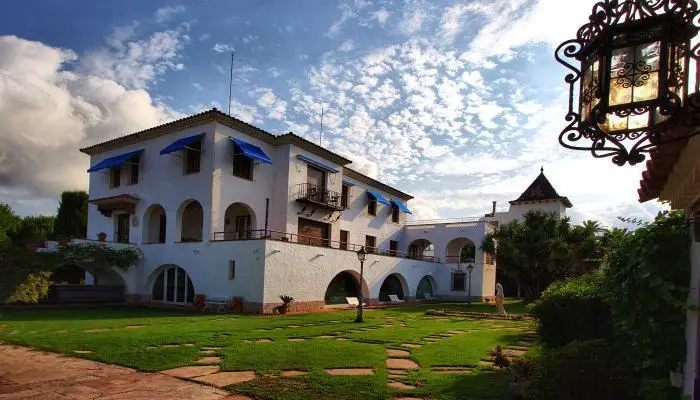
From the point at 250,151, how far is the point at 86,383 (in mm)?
17443

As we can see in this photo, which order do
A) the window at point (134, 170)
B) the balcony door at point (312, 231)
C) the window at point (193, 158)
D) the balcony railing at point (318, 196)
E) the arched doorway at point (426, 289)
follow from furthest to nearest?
1. the arched doorway at point (426, 289)
2. the balcony door at point (312, 231)
3. the balcony railing at point (318, 196)
4. the window at point (134, 170)
5. the window at point (193, 158)

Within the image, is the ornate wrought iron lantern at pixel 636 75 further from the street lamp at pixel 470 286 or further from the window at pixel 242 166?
the street lamp at pixel 470 286

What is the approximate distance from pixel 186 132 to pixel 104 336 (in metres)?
14.4

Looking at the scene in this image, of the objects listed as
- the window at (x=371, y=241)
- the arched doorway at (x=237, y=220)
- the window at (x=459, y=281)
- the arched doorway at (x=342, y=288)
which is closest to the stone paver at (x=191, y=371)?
the arched doorway at (x=342, y=288)

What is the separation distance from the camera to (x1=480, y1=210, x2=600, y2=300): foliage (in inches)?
1114

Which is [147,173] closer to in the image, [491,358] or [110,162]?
[110,162]

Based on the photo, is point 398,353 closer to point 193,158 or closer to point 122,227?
point 193,158

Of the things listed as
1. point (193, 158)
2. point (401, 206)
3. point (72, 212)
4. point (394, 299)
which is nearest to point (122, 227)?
point (193, 158)

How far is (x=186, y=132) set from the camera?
23.8m

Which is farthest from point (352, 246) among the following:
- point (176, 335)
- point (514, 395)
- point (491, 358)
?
point (514, 395)

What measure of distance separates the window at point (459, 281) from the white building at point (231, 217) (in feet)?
11.8

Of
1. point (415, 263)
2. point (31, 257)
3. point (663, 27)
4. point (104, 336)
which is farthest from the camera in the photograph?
point (415, 263)

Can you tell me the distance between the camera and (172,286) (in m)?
23.2

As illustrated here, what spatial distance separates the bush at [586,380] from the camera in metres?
4.67
